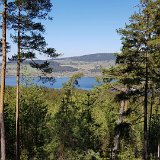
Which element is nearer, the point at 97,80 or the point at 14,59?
the point at 14,59

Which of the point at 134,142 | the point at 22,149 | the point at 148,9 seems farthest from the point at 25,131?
the point at 134,142

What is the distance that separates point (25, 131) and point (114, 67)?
20.3m

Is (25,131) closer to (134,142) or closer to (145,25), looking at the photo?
(145,25)

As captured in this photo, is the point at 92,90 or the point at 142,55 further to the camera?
the point at 92,90

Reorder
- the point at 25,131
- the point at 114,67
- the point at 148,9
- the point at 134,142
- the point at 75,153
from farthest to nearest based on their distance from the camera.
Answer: the point at 134,142 → the point at 25,131 → the point at 75,153 → the point at 114,67 → the point at 148,9

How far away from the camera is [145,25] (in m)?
24.3

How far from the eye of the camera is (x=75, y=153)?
132ft

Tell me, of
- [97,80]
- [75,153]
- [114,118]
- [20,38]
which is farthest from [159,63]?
[114,118]

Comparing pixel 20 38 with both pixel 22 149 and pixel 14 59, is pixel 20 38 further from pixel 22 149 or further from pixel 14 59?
pixel 22 149

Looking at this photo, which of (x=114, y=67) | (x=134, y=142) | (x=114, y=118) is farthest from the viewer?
(x=134, y=142)

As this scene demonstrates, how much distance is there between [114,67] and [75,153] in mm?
16574

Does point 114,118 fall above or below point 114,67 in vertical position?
below

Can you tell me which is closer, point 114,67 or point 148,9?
point 148,9

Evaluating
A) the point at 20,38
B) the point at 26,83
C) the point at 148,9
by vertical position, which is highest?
the point at 148,9
